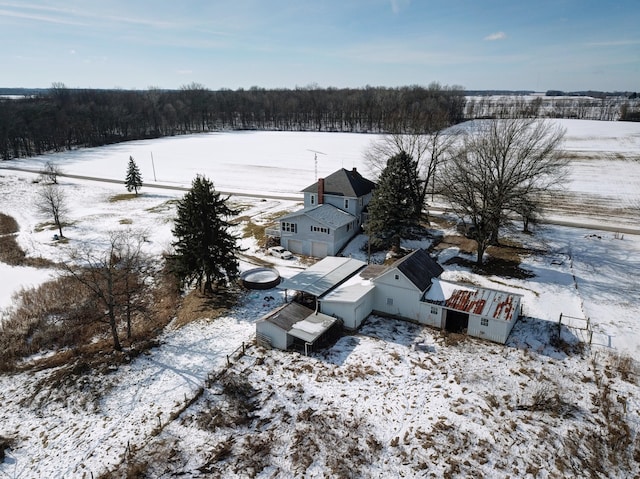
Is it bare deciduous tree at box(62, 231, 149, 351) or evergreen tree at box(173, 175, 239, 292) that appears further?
evergreen tree at box(173, 175, 239, 292)

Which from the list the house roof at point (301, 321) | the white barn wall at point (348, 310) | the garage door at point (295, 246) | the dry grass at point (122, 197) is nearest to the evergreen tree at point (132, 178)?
the dry grass at point (122, 197)

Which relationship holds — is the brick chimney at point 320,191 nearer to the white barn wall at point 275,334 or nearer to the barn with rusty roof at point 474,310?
the barn with rusty roof at point 474,310

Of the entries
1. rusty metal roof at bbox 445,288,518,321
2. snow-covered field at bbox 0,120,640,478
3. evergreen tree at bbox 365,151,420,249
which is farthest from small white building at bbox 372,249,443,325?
evergreen tree at bbox 365,151,420,249

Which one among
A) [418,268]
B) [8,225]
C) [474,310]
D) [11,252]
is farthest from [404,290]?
[8,225]

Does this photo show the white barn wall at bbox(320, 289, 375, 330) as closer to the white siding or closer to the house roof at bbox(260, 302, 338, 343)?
the house roof at bbox(260, 302, 338, 343)

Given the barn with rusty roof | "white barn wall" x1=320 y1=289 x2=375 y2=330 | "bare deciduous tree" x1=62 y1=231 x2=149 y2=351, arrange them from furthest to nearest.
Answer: "bare deciduous tree" x1=62 y1=231 x2=149 y2=351
"white barn wall" x1=320 y1=289 x2=375 y2=330
the barn with rusty roof

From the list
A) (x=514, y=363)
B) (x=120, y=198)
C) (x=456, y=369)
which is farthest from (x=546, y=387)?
(x=120, y=198)

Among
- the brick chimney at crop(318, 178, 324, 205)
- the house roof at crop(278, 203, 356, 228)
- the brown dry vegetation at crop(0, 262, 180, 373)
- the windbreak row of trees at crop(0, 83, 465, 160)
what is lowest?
the brown dry vegetation at crop(0, 262, 180, 373)

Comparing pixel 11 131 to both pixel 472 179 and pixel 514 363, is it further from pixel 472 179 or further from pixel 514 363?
pixel 514 363
